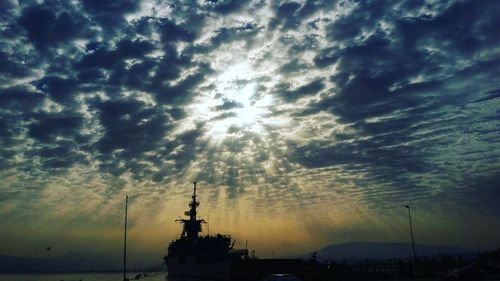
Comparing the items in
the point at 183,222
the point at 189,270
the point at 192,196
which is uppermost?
the point at 192,196

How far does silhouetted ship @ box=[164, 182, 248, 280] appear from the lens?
193 ft

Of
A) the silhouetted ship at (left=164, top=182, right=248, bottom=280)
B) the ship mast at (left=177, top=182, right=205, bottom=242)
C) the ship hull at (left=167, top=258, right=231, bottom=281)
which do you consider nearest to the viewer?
the ship hull at (left=167, top=258, right=231, bottom=281)

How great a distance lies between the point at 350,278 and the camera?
130 ft

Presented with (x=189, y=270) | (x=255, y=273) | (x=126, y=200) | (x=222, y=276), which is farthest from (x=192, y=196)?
(x=255, y=273)

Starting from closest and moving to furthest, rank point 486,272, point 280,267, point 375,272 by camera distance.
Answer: point 486,272
point 375,272
point 280,267

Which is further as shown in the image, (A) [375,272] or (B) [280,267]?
(B) [280,267]

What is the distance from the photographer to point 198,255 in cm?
7125

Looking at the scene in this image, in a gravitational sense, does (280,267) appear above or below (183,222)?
below

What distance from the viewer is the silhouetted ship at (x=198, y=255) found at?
58.9 meters

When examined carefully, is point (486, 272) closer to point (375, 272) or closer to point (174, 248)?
point (375, 272)

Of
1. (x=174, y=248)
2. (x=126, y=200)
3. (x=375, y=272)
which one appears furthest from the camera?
(x=174, y=248)

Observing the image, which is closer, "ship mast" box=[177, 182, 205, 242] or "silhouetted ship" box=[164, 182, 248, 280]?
"silhouetted ship" box=[164, 182, 248, 280]

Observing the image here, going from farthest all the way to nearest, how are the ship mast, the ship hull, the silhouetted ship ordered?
the ship mast < the silhouetted ship < the ship hull

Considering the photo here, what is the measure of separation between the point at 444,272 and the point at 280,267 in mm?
17241
